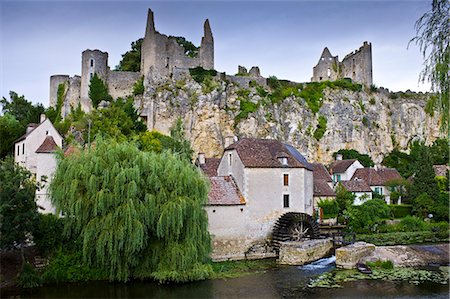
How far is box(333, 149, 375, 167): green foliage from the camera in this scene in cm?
5241

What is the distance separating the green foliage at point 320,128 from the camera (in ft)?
178

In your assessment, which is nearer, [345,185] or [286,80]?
[345,185]

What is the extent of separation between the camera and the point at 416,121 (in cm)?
6238

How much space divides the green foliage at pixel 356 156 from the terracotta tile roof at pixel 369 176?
27.0ft

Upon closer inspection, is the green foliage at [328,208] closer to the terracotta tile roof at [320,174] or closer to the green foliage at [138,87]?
the terracotta tile roof at [320,174]

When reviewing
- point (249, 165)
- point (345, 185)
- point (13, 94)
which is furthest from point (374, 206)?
point (13, 94)

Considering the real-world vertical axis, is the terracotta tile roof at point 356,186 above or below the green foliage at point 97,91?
below

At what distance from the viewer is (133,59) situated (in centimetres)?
5494

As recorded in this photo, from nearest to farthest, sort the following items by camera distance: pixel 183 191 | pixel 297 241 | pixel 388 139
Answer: pixel 183 191 → pixel 297 241 → pixel 388 139

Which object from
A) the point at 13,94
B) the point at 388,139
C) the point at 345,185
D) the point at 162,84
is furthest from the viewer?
the point at 388,139

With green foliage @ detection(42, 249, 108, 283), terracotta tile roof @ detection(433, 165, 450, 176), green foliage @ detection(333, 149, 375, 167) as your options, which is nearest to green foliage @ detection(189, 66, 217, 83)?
green foliage @ detection(333, 149, 375, 167)

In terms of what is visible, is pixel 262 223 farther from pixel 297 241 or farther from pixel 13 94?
pixel 13 94

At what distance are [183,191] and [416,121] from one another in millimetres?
53157

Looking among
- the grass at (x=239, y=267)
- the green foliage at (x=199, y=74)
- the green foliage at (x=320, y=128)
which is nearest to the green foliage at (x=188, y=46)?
the green foliage at (x=199, y=74)
